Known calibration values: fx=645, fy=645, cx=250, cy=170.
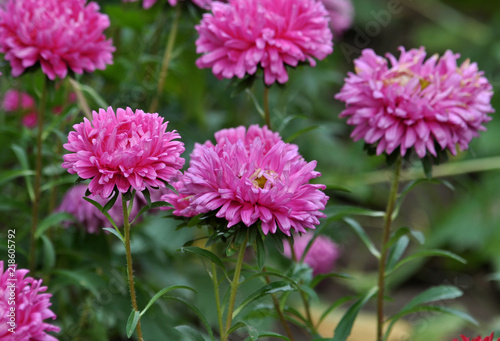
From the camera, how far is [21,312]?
55 centimetres

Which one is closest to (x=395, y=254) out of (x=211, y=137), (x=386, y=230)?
(x=386, y=230)

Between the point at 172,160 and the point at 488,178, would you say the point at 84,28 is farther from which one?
the point at 488,178

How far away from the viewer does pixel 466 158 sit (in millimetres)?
1735

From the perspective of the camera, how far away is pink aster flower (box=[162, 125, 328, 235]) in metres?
0.55

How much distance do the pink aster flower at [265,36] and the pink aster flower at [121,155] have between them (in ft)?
0.65

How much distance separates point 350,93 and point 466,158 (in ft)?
3.58

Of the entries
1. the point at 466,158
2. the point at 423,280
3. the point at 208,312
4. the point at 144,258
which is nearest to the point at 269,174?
the point at 144,258

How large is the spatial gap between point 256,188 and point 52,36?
35 centimetres

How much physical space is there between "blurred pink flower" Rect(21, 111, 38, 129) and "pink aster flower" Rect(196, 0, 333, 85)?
0.60 metres

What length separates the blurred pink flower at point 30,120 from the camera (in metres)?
1.25

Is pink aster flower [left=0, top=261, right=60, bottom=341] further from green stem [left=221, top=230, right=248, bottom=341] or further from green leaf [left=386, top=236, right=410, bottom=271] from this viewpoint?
green leaf [left=386, top=236, right=410, bottom=271]

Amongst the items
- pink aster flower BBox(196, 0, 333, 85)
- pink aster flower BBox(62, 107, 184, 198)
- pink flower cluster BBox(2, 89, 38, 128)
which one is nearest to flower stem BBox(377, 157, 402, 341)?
pink aster flower BBox(196, 0, 333, 85)

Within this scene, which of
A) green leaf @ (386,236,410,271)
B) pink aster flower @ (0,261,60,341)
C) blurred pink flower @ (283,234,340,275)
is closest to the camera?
pink aster flower @ (0,261,60,341)

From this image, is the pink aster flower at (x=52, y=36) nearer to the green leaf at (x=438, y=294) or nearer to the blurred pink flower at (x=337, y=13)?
the green leaf at (x=438, y=294)
